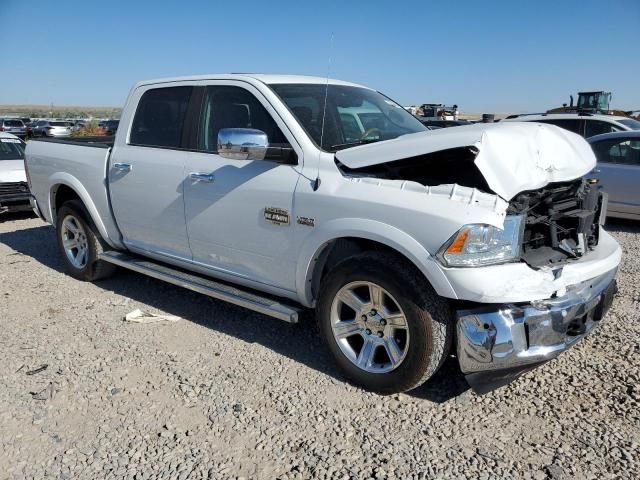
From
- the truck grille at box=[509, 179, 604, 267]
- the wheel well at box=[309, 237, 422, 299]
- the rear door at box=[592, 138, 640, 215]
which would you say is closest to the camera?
the truck grille at box=[509, 179, 604, 267]

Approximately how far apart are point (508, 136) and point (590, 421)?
5.44 ft

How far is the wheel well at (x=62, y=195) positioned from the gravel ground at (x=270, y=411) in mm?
1586

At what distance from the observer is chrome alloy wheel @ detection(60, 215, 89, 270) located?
5.57m

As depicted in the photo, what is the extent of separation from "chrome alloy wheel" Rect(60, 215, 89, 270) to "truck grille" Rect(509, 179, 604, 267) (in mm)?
4250

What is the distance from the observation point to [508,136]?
3.11 meters

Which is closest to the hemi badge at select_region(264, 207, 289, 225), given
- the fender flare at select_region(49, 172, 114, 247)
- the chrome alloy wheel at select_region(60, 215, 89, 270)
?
the fender flare at select_region(49, 172, 114, 247)

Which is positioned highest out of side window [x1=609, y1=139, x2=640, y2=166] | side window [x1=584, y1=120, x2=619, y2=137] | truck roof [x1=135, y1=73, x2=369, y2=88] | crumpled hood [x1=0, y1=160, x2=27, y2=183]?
truck roof [x1=135, y1=73, x2=369, y2=88]

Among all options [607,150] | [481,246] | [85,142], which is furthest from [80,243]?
[607,150]

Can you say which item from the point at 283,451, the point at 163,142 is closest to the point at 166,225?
the point at 163,142

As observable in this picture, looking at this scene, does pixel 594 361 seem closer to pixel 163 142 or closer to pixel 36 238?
pixel 163 142

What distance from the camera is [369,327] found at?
10.8 ft

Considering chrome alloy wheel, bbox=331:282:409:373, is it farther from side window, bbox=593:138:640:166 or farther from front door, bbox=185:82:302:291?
side window, bbox=593:138:640:166

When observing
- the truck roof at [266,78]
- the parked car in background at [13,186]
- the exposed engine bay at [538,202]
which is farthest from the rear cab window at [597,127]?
the parked car in background at [13,186]

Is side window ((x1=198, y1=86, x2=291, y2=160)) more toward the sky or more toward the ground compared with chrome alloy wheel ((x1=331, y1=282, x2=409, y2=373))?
more toward the sky
